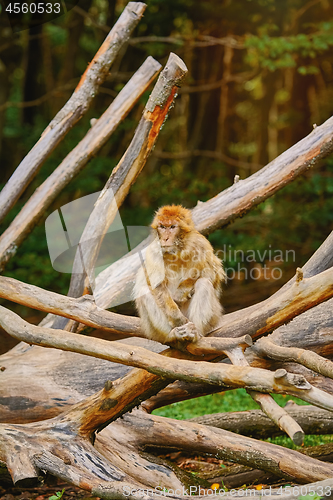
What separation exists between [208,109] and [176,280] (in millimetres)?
8188

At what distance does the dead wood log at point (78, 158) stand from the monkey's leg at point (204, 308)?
181 centimetres

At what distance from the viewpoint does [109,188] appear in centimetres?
447

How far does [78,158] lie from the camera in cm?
481

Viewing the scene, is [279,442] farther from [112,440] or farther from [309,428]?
[112,440]

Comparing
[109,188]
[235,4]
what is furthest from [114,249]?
[235,4]

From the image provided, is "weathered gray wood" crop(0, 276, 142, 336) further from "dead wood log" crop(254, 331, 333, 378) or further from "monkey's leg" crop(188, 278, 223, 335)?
"dead wood log" crop(254, 331, 333, 378)

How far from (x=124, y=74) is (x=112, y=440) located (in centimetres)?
705

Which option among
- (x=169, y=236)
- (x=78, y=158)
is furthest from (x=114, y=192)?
(x=169, y=236)

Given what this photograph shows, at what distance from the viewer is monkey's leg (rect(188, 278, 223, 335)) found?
3619 mm

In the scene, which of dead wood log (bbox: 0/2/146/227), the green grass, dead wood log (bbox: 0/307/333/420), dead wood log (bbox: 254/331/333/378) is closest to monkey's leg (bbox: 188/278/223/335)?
dead wood log (bbox: 0/307/333/420)

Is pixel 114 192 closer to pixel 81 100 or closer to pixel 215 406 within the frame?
pixel 81 100

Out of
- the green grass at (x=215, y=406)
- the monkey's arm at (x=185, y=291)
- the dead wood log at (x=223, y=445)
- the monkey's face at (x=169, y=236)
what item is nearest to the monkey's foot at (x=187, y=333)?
the monkey's arm at (x=185, y=291)

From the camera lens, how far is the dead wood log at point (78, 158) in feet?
15.4

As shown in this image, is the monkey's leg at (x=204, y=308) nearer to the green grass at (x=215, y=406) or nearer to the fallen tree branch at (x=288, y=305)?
the fallen tree branch at (x=288, y=305)
